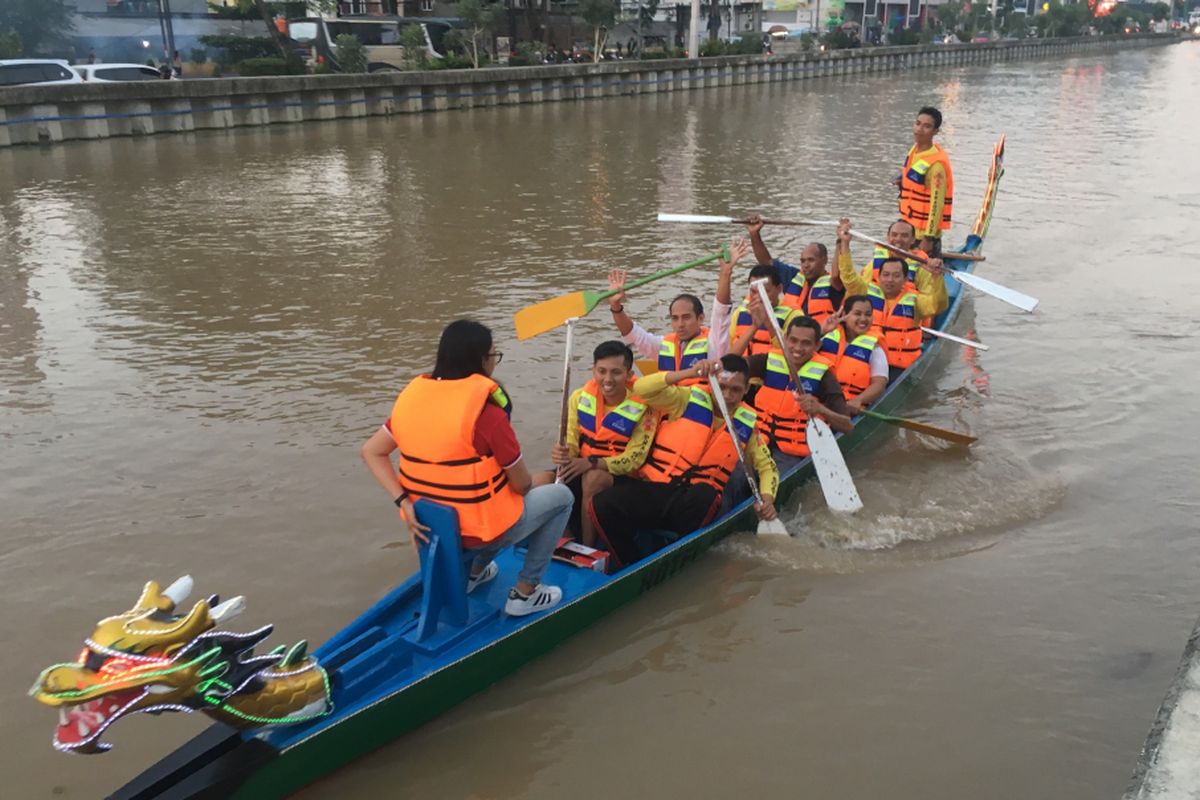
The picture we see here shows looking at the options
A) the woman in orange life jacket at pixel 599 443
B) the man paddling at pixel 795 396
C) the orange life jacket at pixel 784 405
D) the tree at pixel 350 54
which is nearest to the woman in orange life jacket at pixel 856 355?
the man paddling at pixel 795 396

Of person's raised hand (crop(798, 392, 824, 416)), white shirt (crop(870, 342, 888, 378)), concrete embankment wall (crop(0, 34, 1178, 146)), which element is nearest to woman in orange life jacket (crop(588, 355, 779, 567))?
person's raised hand (crop(798, 392, 824, 416))

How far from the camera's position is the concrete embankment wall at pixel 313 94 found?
61.1 feet

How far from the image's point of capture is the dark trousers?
4898 mm

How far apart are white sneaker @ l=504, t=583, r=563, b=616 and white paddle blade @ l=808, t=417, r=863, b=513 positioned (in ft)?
6.94

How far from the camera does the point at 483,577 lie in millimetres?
4371

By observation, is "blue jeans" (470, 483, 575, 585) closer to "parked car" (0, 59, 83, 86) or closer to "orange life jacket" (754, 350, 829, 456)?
"orange life jacket" (754, 350, 829, 456)

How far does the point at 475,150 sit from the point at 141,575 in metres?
15.5

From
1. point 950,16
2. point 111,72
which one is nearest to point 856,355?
point 111,72

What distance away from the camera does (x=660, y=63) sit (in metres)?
32.6

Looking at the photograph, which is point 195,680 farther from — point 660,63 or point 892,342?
point 660,63

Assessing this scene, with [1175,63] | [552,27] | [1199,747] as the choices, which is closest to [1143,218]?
Answer: [1199,747]

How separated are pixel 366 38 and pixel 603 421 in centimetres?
2704

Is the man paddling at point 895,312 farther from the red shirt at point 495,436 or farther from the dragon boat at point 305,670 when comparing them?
the red shirt at point 495,436

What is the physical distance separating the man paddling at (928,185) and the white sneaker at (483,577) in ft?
19.4
